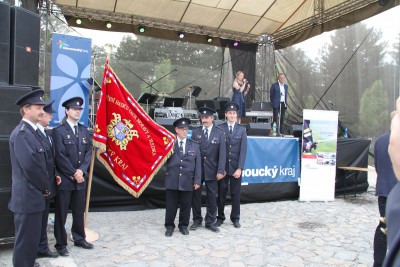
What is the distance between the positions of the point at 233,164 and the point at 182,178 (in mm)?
956

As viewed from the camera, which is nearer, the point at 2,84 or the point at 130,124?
the point at 2,84

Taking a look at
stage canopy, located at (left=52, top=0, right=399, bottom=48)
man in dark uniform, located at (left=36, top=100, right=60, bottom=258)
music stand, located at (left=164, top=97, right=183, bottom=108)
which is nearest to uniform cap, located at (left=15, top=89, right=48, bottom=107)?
man in dark uniform, located at (left=36, top=100, right=60, bottom=258)

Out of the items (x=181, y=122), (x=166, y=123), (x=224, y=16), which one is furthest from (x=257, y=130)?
(x=224, y=16)

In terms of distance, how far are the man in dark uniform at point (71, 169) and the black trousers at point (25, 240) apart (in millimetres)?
819

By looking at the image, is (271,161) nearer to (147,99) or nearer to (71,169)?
(147,99)

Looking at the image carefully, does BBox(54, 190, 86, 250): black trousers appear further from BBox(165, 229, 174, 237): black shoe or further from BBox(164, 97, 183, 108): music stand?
BBox(164, 97, 183, 108): music stand

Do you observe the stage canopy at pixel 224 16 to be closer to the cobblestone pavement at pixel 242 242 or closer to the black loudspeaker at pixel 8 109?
the cobblestone pavement at pixel 242 242

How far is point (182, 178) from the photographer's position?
489 cm

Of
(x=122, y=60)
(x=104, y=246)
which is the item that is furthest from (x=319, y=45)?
(x=104, y=246)

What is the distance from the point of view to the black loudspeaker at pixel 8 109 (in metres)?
3.77

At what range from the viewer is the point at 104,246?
4.31 m

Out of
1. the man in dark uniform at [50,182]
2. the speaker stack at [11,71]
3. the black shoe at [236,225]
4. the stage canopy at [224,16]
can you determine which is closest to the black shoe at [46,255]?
the man in dark uniform at [50,182]

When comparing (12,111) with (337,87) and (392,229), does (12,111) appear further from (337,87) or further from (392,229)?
(337,87)

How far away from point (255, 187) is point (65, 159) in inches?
162
